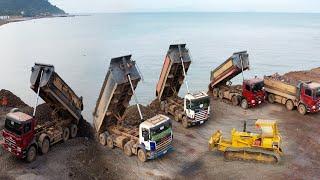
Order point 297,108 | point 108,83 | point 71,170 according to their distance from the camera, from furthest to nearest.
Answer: point 297,108 → point 108,83 → point 71,170

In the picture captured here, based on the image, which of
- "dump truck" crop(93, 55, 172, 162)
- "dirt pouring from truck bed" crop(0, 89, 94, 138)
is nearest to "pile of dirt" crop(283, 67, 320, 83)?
"dump truck" crop(93, 55, 172, 162)

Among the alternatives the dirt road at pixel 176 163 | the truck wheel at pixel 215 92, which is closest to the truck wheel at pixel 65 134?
the dirt road at pixel 176 163

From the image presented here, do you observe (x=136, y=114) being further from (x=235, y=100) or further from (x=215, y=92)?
(x=235, y=100)

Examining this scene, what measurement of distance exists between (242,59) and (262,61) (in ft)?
161

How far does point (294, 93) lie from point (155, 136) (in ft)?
52.2

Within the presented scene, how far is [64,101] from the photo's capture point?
28031 mm

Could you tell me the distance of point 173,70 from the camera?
33625 mm

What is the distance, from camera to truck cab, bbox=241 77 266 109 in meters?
35.3

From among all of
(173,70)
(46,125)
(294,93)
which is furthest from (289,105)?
(46,125)

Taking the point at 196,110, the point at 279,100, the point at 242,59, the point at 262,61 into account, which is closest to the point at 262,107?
the point at 279,100

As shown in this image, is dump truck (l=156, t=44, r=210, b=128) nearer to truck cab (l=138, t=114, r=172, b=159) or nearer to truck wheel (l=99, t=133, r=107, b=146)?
truck cab (l=138, t=114, r=172, b=159)

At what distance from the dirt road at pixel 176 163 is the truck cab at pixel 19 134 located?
98cm

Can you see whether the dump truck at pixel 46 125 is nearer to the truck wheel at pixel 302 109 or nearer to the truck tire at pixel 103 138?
the truck tire at pixel 103 138

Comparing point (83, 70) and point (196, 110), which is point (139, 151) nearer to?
point (196, 110)
